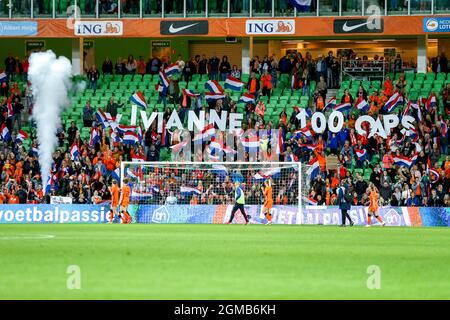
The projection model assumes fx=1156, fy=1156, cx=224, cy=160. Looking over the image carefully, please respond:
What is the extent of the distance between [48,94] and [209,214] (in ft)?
44.7

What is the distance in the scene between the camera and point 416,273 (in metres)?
20.0

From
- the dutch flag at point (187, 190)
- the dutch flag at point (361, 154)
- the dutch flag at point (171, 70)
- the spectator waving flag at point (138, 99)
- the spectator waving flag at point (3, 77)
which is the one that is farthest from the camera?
the spectator waving flag at point (3, 77)

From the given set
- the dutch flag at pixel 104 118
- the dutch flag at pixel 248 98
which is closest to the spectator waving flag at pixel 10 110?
the dutch flag at pixel 104 118

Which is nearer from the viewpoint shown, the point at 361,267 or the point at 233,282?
the point at 233,282

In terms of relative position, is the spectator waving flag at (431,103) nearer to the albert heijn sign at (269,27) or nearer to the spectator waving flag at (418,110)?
the spectator waving flag at (418,110)

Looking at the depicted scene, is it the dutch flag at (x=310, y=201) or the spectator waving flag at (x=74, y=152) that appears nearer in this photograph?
the dutch flag at (x=310, y=201)

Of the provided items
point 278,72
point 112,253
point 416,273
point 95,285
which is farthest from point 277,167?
point 95,285

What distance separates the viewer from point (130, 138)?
4728cm

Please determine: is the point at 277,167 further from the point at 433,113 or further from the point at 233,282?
the point at 233,282

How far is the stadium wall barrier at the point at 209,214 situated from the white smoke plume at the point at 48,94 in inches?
145

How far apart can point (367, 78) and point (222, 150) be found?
1082cm

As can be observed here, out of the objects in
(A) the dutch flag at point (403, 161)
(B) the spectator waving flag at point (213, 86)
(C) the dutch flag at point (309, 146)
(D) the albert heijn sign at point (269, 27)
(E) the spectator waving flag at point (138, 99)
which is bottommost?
(A) the dutch flag at point (403, 161)

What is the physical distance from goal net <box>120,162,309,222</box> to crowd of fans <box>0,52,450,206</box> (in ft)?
0.45

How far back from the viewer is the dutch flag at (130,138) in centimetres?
4719
